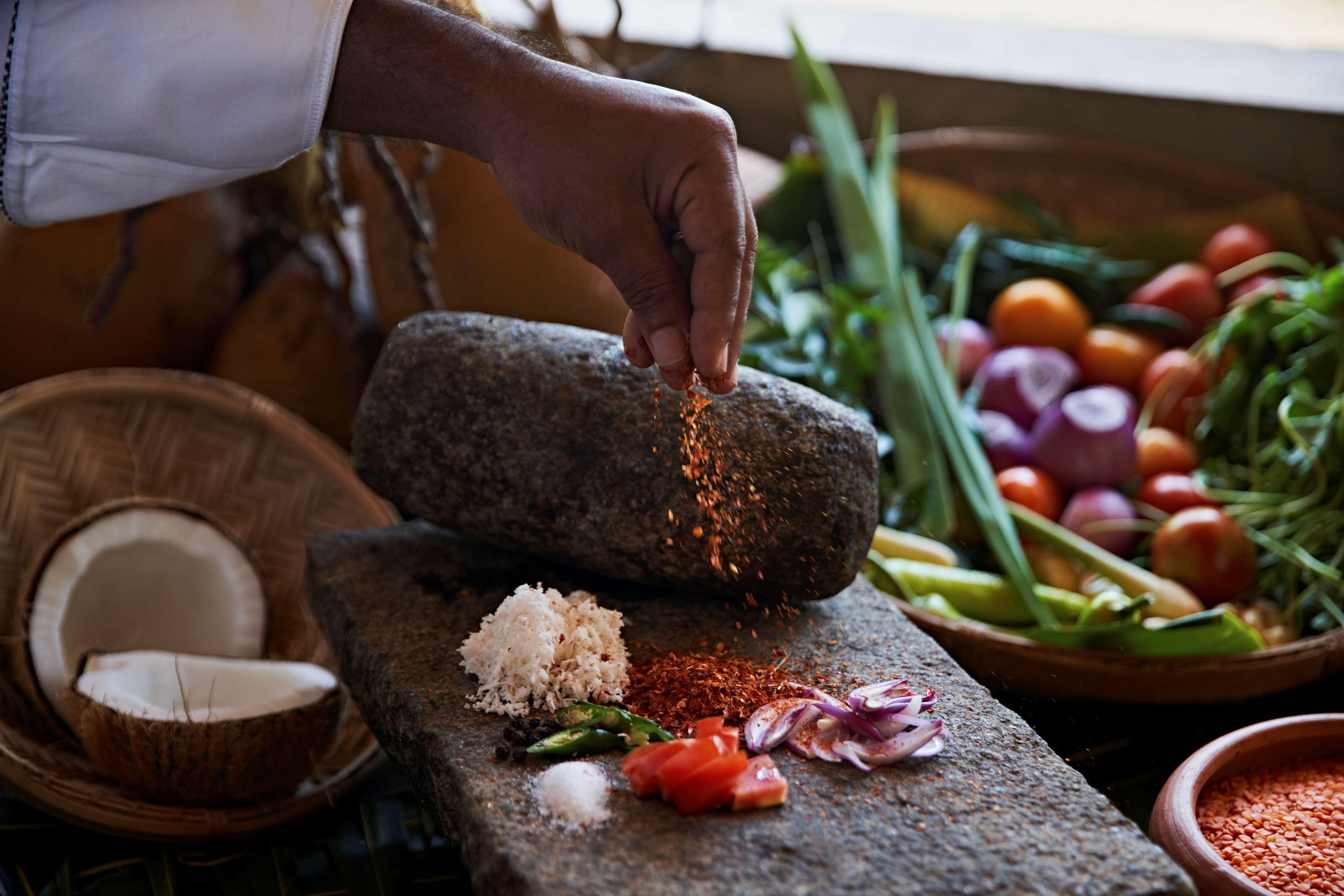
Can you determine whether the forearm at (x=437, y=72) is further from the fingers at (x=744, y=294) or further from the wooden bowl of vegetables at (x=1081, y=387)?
the wooden bowl of vegetables at (x=1081, y=387)

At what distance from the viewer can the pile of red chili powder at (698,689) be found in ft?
4.35

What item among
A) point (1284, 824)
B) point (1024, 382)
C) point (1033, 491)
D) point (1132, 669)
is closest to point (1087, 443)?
point (1033, 491)

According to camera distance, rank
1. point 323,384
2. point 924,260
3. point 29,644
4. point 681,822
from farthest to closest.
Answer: point 924,260 < point 323,384 < point 29,644 < point 681,822

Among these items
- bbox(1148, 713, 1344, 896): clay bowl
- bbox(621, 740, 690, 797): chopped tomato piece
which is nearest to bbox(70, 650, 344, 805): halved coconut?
bbox(621, 740, 690, 797): chopped tomato piece

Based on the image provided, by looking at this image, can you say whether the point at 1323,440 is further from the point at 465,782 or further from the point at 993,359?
the point at 465,782

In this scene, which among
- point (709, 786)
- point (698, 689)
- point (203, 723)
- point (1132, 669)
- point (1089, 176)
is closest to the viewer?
point (709, 786)

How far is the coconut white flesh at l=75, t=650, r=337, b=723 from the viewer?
1.53 metres

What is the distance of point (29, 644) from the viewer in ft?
5.70

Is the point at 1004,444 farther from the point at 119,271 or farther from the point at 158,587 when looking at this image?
the point at 119,271

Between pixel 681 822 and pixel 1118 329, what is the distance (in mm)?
2082

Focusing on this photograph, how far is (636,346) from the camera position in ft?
4.62

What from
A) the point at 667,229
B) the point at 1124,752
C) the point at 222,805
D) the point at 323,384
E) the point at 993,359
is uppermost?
the point at 667,229

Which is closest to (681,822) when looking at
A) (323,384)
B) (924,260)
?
(323,384)

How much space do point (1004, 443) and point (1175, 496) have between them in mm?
367
